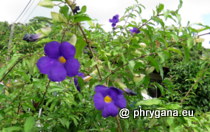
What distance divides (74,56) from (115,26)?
3.70ft

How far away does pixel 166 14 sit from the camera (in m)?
1.07

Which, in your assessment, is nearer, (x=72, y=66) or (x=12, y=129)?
(x=72, y=66)

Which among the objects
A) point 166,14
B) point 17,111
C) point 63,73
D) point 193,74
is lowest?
point 193,74

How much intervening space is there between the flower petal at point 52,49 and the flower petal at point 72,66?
51mm

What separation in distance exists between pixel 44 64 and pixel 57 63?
50mm

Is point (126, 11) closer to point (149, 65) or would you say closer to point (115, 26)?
point (115, 26)

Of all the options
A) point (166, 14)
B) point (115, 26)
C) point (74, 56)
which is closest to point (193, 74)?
point (115, 26)

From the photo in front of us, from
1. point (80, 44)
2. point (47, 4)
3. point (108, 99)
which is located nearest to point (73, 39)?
point (80, 44)

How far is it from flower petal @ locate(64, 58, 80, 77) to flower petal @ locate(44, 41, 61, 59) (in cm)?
5

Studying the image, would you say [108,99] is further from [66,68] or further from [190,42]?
A: [190,42]

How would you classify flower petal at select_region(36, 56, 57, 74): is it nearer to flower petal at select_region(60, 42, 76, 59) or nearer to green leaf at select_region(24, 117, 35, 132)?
flower petal at select_region(60, 42, 76, 59)

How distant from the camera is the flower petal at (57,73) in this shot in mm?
744

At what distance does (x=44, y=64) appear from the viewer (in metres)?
0.75

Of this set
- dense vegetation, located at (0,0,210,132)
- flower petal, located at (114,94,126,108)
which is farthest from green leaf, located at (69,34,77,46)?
flower petal, located at (114,94,126,108)
